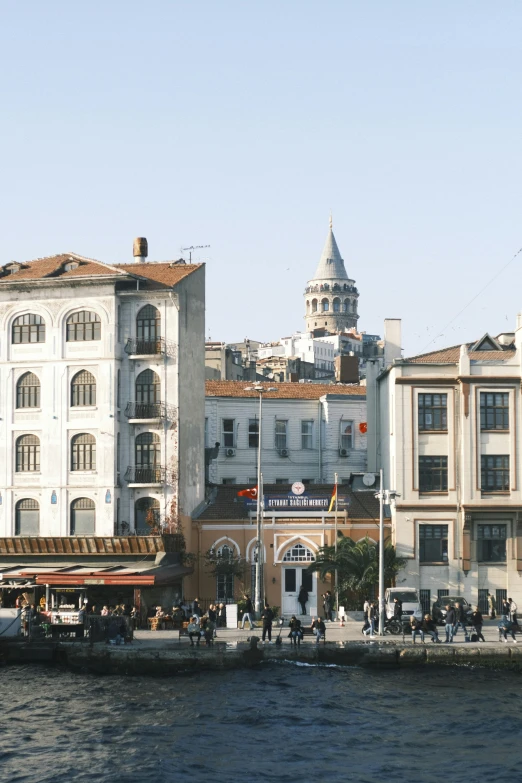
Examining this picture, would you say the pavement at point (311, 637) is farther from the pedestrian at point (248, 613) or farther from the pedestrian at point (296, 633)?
the pedestrian at point (248, 613)

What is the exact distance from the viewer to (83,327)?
210 feet

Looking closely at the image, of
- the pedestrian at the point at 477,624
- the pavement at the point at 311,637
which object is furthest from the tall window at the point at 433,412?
the pedestrian at the point at 477,624

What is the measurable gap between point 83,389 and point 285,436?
17.9 meters

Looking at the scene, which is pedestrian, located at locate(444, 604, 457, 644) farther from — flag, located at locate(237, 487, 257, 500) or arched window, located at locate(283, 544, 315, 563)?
flag, located at locate(237, 487, 257, 500)

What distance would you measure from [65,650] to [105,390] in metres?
15.5

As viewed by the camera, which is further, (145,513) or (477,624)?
(145,513)

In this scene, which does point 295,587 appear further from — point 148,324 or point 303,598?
point 148,324

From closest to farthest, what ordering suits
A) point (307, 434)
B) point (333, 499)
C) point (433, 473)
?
point (433, 473) < point (333, 499) < point (307, 434)

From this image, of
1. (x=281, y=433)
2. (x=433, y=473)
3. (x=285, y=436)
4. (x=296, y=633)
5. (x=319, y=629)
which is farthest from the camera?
(x=285, y=436)

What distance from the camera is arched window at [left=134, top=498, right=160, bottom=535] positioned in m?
62.8

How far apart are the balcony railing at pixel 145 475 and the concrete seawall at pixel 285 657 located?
43.0 feet

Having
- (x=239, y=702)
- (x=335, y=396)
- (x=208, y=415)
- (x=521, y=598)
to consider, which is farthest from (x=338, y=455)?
(x=239, y=702)

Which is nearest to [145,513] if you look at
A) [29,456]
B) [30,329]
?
[29,456]

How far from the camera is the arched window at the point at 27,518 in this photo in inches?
2511
